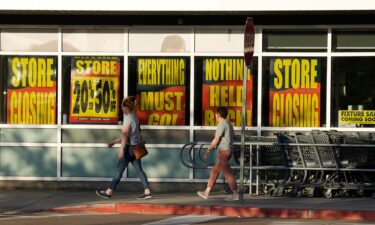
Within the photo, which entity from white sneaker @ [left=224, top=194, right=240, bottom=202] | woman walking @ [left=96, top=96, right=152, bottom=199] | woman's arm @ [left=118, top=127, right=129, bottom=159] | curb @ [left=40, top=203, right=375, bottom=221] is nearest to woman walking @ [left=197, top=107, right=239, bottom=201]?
white sneaker @ [left=224, top=194, right=240, bottom=202]

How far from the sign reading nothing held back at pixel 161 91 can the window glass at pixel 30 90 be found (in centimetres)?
175

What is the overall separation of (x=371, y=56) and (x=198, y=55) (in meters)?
3.36

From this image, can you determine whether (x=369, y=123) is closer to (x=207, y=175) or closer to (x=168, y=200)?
(x=207, y=175)

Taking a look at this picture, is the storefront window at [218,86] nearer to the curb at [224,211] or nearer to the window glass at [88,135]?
the window glass at [88,135]

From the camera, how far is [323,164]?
16266mm

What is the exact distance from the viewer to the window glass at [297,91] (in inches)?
693

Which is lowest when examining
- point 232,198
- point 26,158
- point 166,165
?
point 232,198

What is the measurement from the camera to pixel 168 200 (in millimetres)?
15688

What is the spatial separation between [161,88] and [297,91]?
2.68 m

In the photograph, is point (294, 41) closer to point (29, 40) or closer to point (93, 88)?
Answer: point (93, 88)

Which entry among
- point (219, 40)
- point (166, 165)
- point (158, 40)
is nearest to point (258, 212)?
point (166, 165)

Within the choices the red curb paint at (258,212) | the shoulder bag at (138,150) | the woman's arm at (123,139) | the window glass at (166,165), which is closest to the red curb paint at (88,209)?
the woman's arm at (123,139)

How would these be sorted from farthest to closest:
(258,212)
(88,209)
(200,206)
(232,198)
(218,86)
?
1. (218,86)
2. (232,198)
3. (88,209)
4. (200,206)
5. (258,212)
